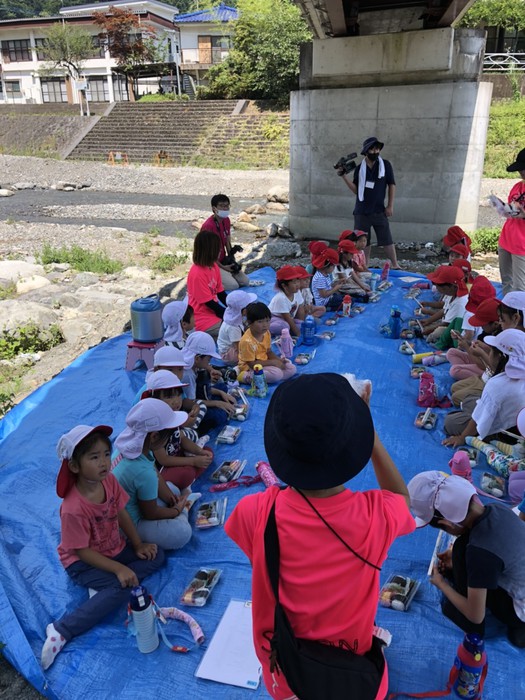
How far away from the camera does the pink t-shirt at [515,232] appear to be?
5.76 metres

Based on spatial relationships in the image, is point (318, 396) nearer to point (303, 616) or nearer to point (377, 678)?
point (303, 616)

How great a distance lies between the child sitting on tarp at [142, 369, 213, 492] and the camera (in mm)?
3281

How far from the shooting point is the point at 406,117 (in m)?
9.77

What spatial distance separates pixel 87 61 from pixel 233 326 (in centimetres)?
3975

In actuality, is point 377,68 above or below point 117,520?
above

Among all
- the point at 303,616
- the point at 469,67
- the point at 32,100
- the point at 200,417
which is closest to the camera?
the point at 303,616

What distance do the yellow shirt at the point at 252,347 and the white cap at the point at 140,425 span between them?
6.47 ft

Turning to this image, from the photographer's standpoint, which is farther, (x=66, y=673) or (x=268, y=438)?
(x=66, y=673)

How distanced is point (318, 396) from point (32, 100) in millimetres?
46699

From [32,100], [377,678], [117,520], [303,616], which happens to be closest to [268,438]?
[303,616]

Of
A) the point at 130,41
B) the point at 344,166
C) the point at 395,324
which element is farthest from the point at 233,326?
the point at 130,41

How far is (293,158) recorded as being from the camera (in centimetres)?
1095

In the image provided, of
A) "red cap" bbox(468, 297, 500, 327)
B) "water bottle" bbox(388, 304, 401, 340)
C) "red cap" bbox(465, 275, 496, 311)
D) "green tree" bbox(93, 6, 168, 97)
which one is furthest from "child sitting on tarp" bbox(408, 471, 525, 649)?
"green tree" bbox(93, 6, 168, 97)

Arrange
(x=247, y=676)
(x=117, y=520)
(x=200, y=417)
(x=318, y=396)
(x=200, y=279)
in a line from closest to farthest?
(x=318, y=396)
(x=247, y=676)
(x=117, y=520)
(x=200, y=417)
(x=200, y=279)
